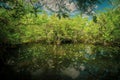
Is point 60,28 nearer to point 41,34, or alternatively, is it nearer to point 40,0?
point 41,34

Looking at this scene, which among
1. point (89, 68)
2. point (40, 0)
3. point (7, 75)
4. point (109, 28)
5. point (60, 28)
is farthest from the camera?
point (60, 28)

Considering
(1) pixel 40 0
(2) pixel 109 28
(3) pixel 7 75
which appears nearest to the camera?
(1) pixel 40 0

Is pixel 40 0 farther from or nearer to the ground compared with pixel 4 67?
farther from the ground

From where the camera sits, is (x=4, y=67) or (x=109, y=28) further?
(x=109, y=28)

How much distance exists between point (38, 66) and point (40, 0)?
1986 cm

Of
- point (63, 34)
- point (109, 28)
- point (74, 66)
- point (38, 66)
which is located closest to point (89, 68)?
point (74, 66)

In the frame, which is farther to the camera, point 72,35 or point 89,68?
point 72,35

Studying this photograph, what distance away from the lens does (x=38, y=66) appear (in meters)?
27.1

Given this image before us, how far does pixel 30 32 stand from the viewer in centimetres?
6216

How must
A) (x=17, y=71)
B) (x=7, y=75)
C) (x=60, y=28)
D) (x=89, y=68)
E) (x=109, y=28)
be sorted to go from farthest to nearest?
(x=60, y=28)
(x=109, y=28)
(x=89, y=68)
(x=17, y=71)
(x=7, y=75)

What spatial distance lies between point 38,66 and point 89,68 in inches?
215

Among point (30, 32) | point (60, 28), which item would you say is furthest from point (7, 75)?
point (60, 28)

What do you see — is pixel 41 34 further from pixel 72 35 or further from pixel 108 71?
pixel 108 71

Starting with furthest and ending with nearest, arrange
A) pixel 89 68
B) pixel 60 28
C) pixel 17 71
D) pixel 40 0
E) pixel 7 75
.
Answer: pixel 60 28 < pixel 89 68 < pixel 17 71 < pixel 7 75 < pixel 40 0
